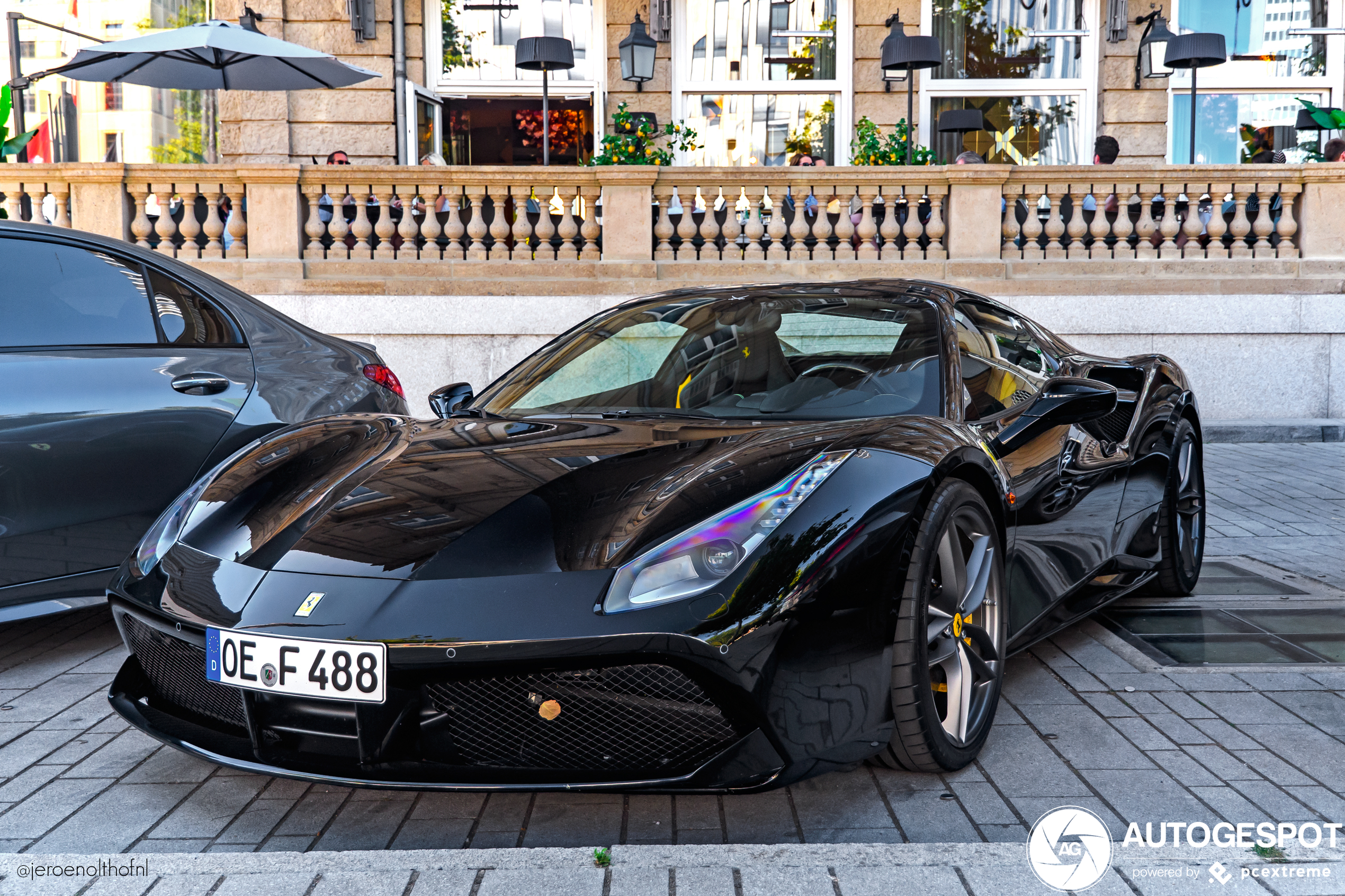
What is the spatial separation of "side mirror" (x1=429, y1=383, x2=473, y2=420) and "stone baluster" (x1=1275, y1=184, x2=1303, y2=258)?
9029 millimetres

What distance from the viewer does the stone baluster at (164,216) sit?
9836 millimetres

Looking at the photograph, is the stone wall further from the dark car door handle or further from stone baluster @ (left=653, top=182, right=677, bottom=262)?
the dark car door handle

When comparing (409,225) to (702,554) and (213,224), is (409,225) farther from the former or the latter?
(702,554)

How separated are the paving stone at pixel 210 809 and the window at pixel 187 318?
1821mm

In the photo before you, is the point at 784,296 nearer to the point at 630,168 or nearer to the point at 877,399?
the point at 877,399

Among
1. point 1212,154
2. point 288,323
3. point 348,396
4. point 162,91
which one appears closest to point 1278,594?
point 348,396

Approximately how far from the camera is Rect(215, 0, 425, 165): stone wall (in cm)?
1312

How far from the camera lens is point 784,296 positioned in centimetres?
364

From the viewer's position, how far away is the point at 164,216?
9875 mm

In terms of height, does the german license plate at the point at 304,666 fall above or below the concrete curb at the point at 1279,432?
above

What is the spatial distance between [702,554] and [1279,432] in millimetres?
8797

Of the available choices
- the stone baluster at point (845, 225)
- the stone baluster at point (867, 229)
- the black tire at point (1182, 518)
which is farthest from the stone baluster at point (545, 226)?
the black tire at point (1182, 518)

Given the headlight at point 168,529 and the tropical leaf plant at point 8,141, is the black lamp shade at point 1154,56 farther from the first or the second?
the headlight at point 168,529


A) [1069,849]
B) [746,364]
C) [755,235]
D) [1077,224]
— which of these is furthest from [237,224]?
[1069,849]
